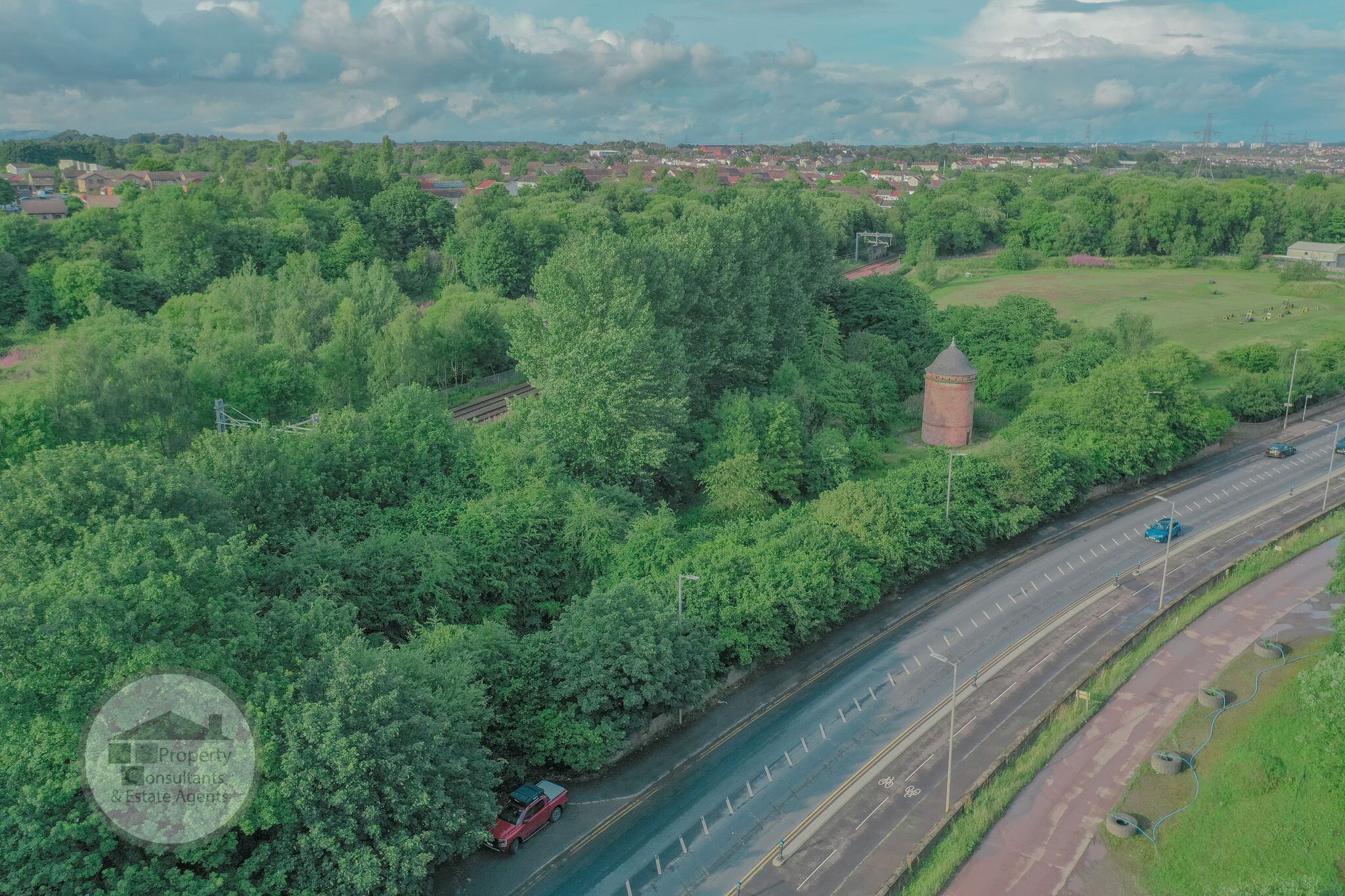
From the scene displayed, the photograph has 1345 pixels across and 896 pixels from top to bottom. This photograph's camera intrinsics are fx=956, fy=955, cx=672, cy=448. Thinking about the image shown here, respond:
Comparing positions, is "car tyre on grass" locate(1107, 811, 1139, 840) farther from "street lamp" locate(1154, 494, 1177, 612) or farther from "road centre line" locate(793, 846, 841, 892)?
"street lamp" locate(1154, 494, 1177, 612)

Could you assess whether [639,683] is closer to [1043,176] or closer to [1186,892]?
[1186,892]

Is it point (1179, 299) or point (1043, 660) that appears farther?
point (1179, 299)

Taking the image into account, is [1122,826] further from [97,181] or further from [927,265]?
[97,181]

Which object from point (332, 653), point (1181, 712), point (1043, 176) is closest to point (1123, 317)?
point (1181, 712)

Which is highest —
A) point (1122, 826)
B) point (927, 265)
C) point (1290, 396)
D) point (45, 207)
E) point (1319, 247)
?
point (45, 207)

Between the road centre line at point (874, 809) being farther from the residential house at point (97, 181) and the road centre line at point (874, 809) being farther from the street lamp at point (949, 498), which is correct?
the residential house at point (97, 181)

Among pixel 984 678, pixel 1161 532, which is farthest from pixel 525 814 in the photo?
pixel 1161 532

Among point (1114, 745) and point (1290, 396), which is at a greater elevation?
point (1290, 396)
